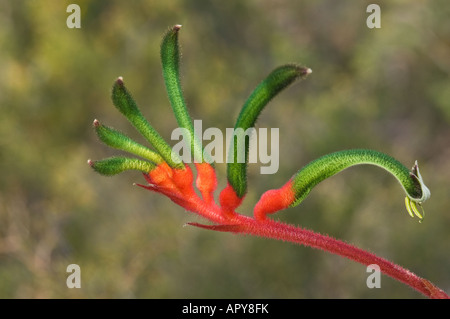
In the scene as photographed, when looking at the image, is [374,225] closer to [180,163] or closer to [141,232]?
[141,232]

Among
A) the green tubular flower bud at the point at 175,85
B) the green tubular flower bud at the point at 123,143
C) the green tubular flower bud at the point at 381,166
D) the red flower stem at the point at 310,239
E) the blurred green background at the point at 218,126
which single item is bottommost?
the red flower stem at the point at 310,239

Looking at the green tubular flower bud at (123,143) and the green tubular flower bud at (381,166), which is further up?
the green tubular flower bud at (123,143)

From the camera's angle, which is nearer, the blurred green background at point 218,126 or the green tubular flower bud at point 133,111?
the green tubular flower bud at point 133,111

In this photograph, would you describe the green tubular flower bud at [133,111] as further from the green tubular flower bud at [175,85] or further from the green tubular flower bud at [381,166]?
the green tubular flower bud at [381,166]

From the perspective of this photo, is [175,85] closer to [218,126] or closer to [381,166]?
[381,166]

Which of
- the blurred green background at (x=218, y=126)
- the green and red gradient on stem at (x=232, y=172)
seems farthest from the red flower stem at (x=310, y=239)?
the blurred green background at (x=218, y=126)

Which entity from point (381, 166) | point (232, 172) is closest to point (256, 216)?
point (232, 172)
